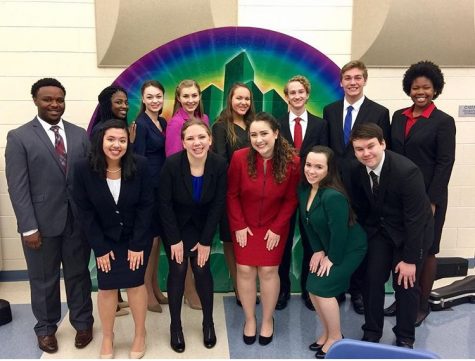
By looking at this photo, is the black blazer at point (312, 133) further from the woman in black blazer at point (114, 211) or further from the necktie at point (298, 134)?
the woman in black blazer at point (114, 211)

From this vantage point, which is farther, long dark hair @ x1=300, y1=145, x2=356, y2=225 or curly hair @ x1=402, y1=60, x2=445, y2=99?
curly hair @ x1=402, y1=60, x2=445, y2=99

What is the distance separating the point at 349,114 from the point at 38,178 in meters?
2.11

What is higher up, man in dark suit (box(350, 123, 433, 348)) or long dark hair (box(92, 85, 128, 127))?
long dark hair (box(92, 85, 128, 127))

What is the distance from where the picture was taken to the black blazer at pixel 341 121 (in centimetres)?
302

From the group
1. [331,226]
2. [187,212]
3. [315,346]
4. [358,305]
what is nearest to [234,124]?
[187,212]

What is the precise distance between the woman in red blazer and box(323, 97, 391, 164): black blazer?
440 mm

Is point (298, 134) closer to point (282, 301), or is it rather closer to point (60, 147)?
Result: point (282, 301)

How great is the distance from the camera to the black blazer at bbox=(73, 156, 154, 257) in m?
2.52

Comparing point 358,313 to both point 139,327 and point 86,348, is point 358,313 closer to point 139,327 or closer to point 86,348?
point 139,327

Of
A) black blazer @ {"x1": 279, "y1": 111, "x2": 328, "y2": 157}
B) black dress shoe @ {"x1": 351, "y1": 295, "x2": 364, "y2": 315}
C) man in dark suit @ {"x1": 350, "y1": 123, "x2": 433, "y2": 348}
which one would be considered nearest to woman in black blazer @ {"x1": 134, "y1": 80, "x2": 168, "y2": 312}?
black blazer @ {"x1": 279, "y1": 111, "x2": 328, "y2": 157}

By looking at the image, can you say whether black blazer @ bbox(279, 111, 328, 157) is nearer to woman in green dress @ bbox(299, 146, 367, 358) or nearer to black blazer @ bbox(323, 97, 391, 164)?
black blazer @ bbox(323, 97, 391, 164)

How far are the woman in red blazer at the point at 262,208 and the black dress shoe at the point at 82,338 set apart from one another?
106 cm

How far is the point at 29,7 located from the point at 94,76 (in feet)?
2.45

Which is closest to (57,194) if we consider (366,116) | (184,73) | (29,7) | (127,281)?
(127,281)
